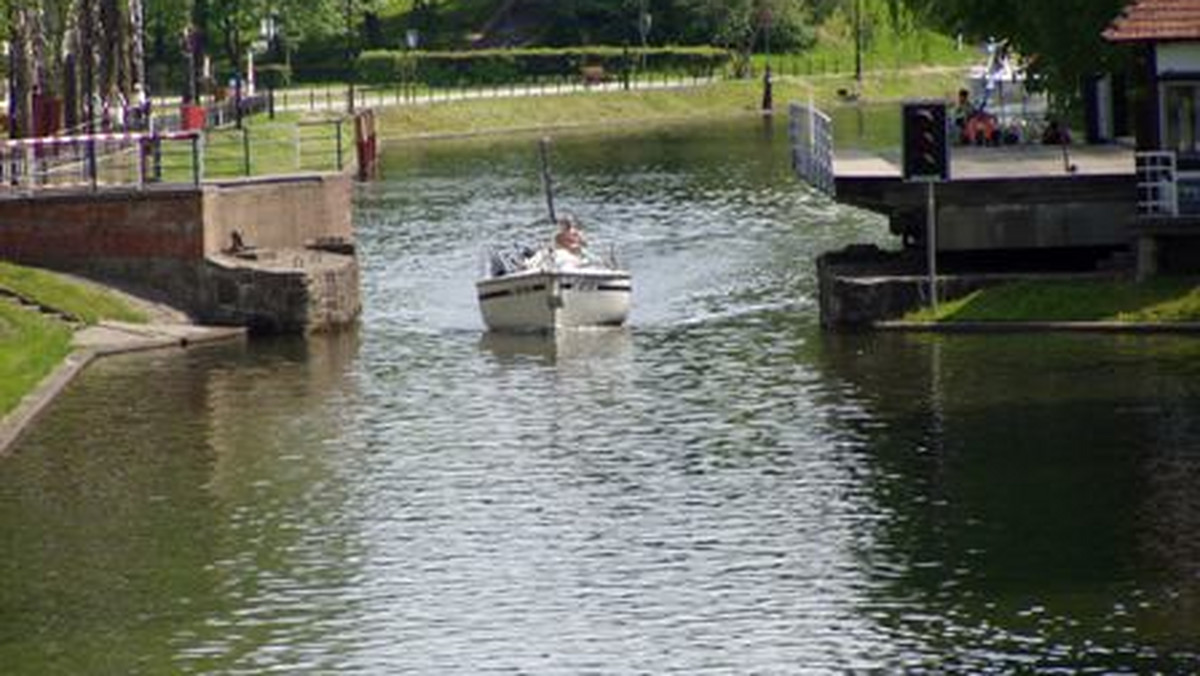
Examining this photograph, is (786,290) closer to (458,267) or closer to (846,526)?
(458,267)

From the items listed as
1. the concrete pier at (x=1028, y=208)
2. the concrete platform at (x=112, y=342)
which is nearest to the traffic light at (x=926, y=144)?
the concrete pier at (x=1028, y=208)

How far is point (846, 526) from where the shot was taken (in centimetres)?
5266

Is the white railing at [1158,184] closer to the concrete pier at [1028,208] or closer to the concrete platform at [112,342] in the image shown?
the concrete pier at [1028,208]

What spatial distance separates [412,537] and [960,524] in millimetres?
8417

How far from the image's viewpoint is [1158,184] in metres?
72.9

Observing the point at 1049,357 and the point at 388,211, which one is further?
the point at 388,211

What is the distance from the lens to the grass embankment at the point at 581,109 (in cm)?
17200

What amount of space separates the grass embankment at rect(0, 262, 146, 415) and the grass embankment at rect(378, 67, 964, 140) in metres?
89.4

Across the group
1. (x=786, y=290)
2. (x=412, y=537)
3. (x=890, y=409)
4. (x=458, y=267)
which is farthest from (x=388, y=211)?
(x=412, y=537)

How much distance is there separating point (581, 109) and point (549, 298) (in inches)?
4123

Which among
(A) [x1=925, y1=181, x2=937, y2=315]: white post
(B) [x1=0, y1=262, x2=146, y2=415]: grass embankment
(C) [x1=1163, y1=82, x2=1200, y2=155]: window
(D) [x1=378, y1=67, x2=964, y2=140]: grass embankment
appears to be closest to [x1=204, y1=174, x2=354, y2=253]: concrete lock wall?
(B) [x1=0, y1=262, x2=146, y2=415]: grass embankment

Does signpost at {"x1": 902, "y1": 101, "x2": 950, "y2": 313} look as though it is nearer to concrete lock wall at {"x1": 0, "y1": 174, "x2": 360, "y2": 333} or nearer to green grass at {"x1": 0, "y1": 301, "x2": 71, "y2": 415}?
concrete lock wall at {"x1": 0, "y1": 174, "x2": 360, "y2": 333}

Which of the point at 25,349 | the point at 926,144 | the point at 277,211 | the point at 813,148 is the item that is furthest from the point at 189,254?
the point at 926,144

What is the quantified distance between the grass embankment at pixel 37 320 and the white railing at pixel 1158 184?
22377 mm
